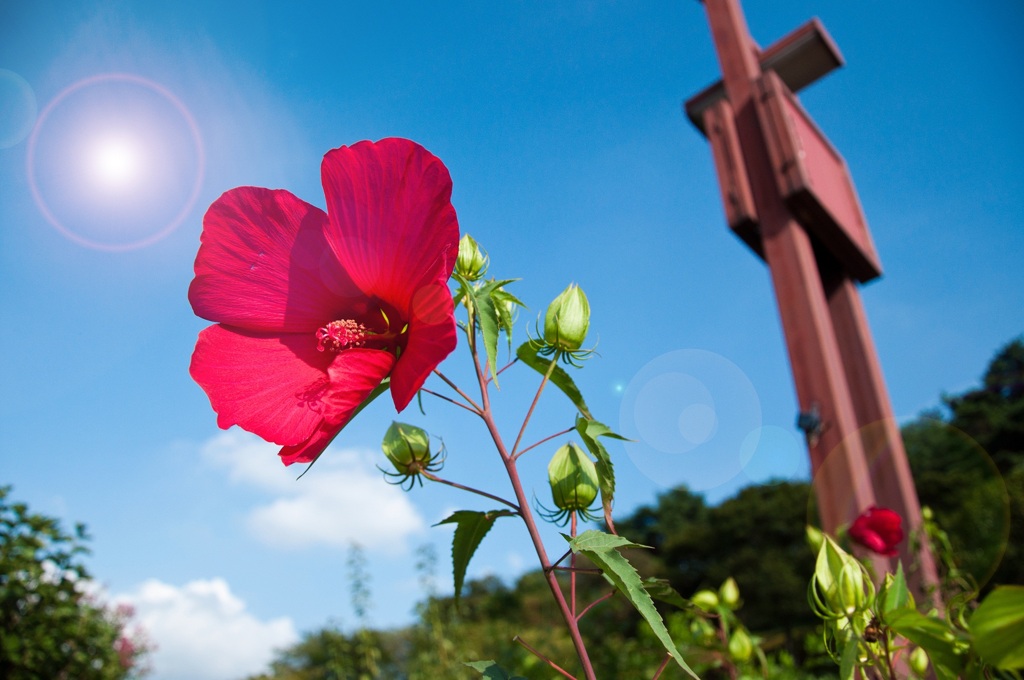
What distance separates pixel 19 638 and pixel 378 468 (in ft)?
8.97

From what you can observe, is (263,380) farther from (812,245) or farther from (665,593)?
(812,245)

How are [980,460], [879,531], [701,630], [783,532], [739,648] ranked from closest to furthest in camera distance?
[879,531] < [739,648] < [701,630] < [980,460] < [783,532]

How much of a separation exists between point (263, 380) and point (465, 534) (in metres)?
0.17

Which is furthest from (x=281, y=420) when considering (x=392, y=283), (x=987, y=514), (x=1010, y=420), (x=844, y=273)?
(x=1010, y=420)

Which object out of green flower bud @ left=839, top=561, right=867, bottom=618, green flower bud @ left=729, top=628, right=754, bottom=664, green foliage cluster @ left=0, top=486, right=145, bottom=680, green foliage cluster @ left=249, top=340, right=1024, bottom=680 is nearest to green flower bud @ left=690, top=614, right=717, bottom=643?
green flower bud @ left=729, top=628, right=754, bottom=664

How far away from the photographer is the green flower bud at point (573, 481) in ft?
1.71

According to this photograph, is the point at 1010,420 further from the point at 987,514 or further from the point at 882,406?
the point at 882,406

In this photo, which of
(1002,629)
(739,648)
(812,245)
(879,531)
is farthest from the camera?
(812,245)

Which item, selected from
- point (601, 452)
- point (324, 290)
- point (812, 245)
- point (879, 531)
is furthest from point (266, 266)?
point (812, 245)

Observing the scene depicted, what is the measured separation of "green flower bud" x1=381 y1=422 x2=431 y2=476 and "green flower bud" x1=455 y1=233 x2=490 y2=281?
131 mm

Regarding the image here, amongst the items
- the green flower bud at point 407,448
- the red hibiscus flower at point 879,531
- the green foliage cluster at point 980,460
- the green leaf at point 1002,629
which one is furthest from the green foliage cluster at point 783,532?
the green leaf at point 1002,629

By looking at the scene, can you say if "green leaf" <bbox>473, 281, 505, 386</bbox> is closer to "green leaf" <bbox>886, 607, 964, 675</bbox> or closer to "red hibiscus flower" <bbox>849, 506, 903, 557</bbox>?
"green leaf" <bbox>886, 607, 964, 675</bbox>

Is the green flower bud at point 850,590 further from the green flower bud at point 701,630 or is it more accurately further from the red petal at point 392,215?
the green flower bud at point 701,630

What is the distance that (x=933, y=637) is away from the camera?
0.35m
